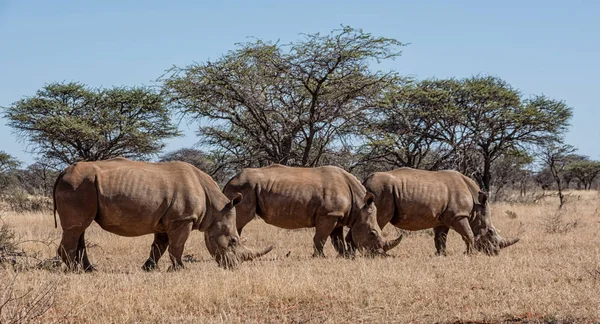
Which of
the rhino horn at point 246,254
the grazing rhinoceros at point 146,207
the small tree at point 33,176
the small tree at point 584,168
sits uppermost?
the small tree at point 584,168

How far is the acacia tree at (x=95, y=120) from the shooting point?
26406 mm

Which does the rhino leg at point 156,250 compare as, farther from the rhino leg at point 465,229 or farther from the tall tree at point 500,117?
the tall tree at point 500,117

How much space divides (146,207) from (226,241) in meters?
1.27

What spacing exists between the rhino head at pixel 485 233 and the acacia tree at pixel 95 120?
16.3 metres

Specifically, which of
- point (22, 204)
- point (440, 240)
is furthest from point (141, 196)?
point (22, 204)

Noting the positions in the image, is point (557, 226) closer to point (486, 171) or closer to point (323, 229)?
point (323, 229)

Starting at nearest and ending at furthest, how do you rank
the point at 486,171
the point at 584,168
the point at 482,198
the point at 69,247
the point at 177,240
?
the point at 69,247, the point at 177,240, the point at 482,198, the point at 486,171, the point at 584,168

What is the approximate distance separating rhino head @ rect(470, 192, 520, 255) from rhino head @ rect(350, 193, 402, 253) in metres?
1.88

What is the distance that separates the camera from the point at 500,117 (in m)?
28.1

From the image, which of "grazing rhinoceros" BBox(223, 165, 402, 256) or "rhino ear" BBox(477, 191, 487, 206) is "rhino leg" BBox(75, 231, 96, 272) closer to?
"grazing rhinoceros" BBox(223, 165, 402, 256)

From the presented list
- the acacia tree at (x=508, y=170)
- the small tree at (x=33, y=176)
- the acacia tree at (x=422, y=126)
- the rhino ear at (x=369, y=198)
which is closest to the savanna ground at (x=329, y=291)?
the rhino ear at (x=369, y=198)

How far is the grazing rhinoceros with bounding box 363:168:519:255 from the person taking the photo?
1304 cm

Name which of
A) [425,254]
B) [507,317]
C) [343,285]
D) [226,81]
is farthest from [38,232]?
[507,317]

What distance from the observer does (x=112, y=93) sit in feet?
90.9
